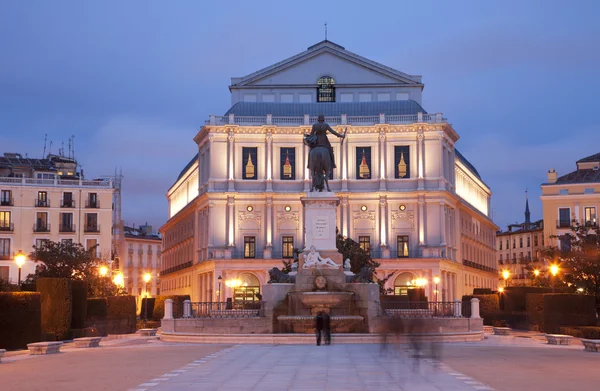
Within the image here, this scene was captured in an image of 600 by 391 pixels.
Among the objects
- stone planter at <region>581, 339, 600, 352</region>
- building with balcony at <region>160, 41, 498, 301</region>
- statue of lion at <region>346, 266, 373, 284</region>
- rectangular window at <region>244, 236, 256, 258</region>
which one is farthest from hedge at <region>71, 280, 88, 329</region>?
rectangular window at <region>244, 236, 256, 258</region>

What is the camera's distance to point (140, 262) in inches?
6083

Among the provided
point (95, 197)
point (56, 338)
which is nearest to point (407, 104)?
point (95, 197)

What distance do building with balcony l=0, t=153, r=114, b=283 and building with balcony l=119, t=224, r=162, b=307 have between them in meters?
32.9

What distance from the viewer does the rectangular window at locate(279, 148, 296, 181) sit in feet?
352

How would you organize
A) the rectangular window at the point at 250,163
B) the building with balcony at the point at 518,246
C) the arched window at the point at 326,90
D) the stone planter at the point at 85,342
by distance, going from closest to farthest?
the stone planter at the point at 85,342 → the rectangular window at the point at 250,163 → the arched window at the point at 326,90 → the building with balcony at the point at 518,246

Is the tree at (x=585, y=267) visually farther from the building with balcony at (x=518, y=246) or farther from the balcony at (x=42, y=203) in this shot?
the building with balcony at (x=518, y=246)

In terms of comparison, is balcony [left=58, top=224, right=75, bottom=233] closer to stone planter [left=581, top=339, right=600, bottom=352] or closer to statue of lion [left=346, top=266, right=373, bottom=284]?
statue of lion [left=346, top=266, right=373, bottom=284]

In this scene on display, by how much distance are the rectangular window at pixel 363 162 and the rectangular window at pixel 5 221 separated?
3537 cm

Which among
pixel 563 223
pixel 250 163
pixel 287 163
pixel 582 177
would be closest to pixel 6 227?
pixel 250 163

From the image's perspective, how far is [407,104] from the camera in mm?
112000

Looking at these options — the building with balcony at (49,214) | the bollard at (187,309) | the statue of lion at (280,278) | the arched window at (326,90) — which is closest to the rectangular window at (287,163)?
the arched window at (326,90)

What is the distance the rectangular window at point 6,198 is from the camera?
345ft

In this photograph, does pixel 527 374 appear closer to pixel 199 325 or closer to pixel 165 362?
pixel 165 362

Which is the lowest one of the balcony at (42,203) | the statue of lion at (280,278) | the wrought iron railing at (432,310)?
the wrought iron railing at (432,310)
